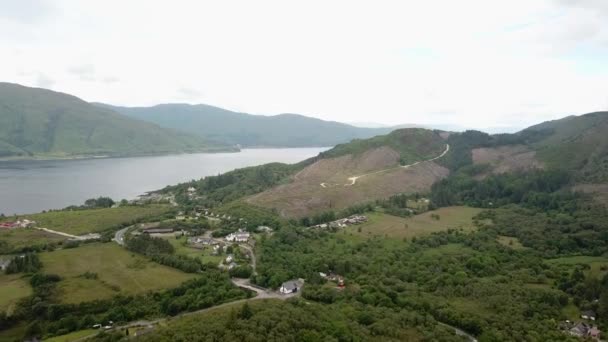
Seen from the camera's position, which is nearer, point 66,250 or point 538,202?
point 66,250

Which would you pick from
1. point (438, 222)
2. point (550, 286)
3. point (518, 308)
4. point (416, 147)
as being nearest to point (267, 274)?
point (518, 308)

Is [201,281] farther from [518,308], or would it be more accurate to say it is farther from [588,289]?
[588,289]

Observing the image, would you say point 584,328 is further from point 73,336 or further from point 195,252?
point 73,336

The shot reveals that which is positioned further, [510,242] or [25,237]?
[510,242]

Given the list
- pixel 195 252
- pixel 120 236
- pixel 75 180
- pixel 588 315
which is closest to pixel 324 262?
pixel 195 252

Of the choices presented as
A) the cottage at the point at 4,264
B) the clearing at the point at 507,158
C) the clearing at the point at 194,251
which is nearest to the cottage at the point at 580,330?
the clearing at the point at 194,251

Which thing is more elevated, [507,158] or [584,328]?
[507,158]
